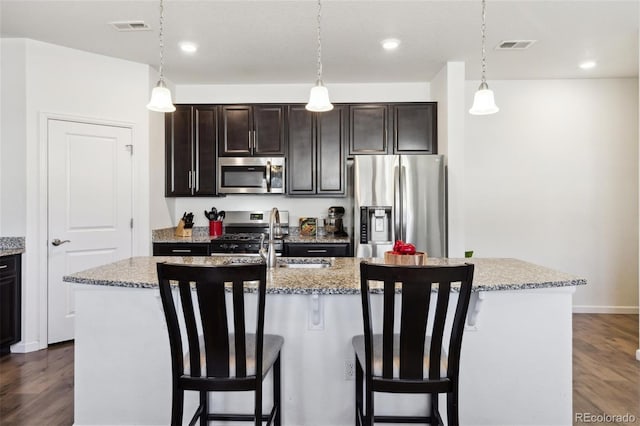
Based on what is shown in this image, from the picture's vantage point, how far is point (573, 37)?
321 centimetres

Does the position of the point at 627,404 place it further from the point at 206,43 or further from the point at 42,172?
the point at 42,172

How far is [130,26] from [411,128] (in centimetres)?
275

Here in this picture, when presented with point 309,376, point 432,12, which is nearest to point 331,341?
point 309,376

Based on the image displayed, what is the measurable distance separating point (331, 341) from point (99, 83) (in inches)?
129

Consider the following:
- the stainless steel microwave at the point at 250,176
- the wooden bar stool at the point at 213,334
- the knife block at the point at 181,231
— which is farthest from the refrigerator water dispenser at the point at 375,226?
the wooden bar stool at the point at 213,334

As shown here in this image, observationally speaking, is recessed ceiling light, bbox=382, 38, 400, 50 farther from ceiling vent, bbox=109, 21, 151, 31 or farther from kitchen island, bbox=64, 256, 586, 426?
kitchen island, bbox=64, 256, 586, 426

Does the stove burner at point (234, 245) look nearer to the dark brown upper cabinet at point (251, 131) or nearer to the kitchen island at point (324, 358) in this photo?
the dark brown upper cabinet at point (251, 131)

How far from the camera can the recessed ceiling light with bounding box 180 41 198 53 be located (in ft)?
10.8

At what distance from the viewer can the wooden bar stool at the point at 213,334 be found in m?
1.34

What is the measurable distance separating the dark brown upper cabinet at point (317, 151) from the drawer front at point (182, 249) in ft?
3.53

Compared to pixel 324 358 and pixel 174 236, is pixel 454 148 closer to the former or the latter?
pixel 324 358

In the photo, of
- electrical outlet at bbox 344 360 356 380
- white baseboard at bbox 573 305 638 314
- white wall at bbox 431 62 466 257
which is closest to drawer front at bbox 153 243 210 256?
electrical outlet at bbox 344 360 356 380

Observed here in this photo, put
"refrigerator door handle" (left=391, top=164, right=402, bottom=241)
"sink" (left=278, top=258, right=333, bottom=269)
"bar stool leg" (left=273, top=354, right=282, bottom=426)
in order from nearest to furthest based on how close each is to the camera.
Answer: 1. "bar stool leg" (left=273, top=354, right=282, bottom=426)
2. "sink" (left=278, top=258, right=333, bottom=269)
3. "refrigerator door handle" (left=391, top=164, right=402, bottom=241)

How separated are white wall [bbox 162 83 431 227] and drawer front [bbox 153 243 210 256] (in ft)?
1.74
